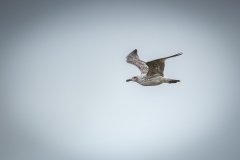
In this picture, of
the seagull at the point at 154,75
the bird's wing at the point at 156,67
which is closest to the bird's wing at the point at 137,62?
the seagull at the point at 154,75

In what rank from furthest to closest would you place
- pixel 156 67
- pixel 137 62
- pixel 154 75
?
pixel 137 62
pixel 154 75
pixel 156 67

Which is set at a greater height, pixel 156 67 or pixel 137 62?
pixel 137 62

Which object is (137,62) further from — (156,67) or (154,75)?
(156,67)

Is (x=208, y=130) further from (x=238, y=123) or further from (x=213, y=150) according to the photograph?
(x=213, y=150)

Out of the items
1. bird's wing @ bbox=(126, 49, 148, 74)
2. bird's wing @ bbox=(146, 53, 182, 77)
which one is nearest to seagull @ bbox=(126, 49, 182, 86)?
bird's wing @ bbox=(146, 53, 182, 77)

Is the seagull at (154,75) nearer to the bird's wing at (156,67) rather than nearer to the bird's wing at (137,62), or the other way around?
the bird's wing at (156,67)

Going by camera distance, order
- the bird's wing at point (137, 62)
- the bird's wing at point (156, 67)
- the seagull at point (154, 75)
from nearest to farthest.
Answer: the bird's wing at point (156, 67) < the seagull at point (154, 75) < the bird's wing at point (137, 62)

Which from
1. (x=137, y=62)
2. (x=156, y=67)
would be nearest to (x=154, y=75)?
(x=156, y=67)

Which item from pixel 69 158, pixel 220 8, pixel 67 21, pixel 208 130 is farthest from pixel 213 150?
pixel 67 21

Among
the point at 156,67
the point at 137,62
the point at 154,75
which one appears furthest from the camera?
the point at 137,62

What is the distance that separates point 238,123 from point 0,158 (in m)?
65.2

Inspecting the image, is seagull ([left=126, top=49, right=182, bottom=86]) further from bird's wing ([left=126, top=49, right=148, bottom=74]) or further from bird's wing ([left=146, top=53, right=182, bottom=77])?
bird's wing ([left=126, top=49, right=148, bottom=74])

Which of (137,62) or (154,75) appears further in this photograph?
(137,62)

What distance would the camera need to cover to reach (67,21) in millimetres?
190625
